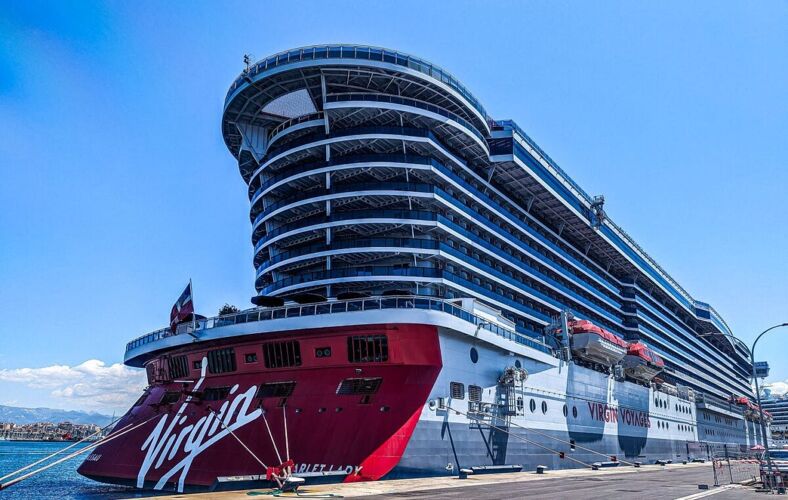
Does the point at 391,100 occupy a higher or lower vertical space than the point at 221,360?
higher

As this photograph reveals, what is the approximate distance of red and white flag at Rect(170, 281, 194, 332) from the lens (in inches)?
1277

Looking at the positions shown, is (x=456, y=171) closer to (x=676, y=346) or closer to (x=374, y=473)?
(x=374, y=473)

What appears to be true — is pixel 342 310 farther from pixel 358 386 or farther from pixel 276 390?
pixel 276 390

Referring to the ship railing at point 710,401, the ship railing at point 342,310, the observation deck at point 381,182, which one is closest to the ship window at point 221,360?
the ship railing at point 342,310

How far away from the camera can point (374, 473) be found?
74.4 ft

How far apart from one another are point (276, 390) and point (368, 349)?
521 centimetres

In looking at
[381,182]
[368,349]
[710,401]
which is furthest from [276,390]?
[710,401]

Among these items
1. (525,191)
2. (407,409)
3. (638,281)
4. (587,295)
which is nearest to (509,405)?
(407,409)

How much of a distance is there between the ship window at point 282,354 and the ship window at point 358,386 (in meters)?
2.83

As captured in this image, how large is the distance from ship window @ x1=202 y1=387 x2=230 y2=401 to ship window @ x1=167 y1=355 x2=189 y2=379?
294 cm

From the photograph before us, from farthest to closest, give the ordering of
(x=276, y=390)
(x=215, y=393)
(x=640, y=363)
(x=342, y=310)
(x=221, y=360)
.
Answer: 1. (x=640, y=363)
2. (x=221, y=360)
3. (x=215, y=393)
4. (x=276, y=390)
5. (x=342, y=310)

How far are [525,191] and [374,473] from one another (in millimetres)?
35640

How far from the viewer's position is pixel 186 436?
2762 cm

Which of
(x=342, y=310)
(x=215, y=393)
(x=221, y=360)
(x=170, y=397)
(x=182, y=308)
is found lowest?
(x=170, y=397)
